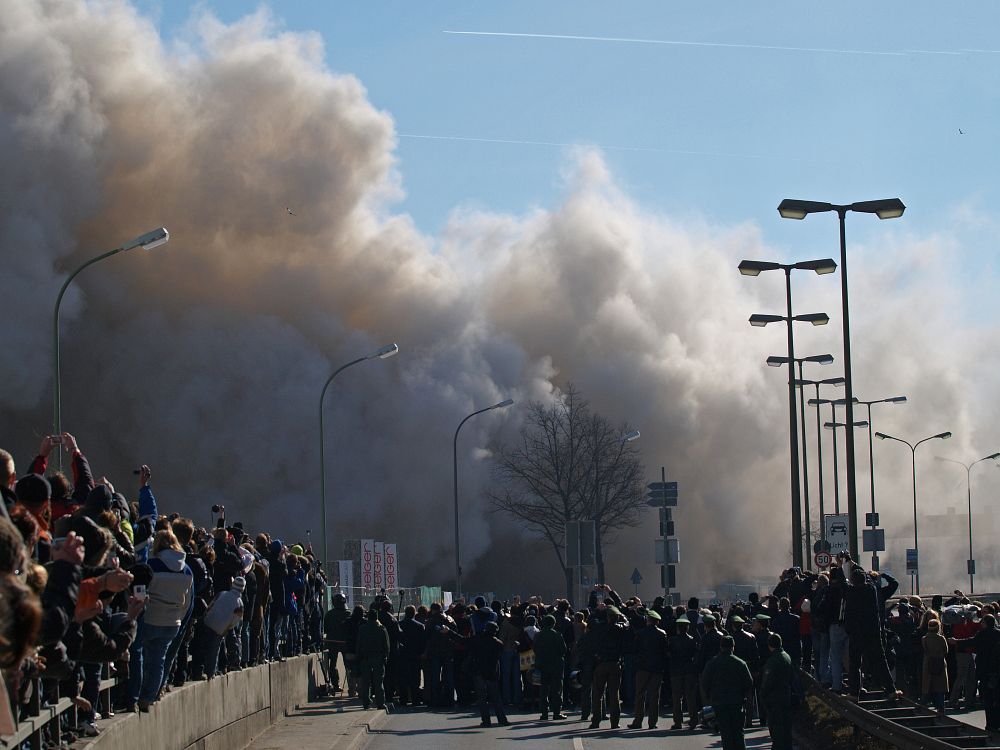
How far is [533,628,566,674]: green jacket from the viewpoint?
20609mm

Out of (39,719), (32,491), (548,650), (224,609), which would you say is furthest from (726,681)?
(32,491)

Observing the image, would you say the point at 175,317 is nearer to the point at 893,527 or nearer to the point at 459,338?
the point at 459,338

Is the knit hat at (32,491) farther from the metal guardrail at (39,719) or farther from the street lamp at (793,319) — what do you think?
the street lamp at (793,319)

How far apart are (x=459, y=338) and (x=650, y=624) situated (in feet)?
138

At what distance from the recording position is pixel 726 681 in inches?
570

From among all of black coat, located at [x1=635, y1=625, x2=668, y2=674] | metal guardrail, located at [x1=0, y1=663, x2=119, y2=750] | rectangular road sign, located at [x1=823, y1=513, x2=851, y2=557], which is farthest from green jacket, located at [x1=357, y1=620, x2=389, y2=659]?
rectangular road sign, located at [x1=823, y1=513, x2=851, y2=557]

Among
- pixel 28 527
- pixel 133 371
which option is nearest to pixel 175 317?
pixel 133 371

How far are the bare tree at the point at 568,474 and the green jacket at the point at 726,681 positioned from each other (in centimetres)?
3006

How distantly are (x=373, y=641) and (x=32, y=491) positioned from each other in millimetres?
14453

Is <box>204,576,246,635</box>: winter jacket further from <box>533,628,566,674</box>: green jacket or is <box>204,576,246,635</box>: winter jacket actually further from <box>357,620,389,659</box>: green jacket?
<box>357,620,389,659</box>: green jacket

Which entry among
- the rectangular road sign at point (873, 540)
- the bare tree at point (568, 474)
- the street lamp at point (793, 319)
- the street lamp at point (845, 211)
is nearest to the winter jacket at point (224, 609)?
the street lamp at point (845, 211)

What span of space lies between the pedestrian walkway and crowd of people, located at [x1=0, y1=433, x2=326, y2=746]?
92 centimetres

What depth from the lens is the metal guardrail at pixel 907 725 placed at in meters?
13.0

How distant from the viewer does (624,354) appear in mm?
67438
